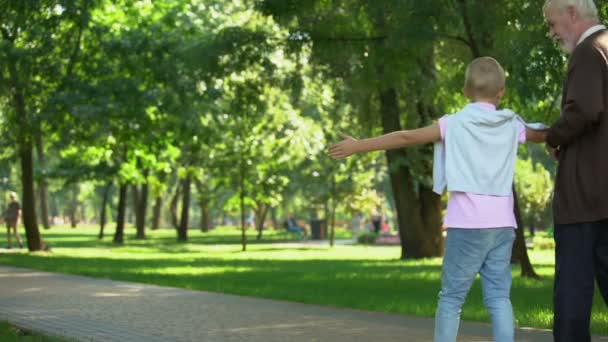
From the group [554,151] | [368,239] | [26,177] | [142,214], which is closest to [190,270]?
[26,177]

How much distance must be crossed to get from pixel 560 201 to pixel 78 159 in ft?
Answer: 116

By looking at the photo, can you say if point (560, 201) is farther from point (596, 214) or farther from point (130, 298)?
point (130, 298)

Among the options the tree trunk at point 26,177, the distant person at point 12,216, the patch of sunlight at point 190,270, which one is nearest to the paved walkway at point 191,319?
the patch of sunlight at point 190,270

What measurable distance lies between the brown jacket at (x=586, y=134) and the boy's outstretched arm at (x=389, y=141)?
0.76 metres

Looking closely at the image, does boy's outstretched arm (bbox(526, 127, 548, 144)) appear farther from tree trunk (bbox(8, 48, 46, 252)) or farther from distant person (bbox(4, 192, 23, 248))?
distant person (bbox(4, 192, 23, 248))

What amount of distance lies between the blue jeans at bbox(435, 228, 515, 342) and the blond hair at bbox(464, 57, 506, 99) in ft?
2.23

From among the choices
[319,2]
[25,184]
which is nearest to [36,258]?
[25,184]

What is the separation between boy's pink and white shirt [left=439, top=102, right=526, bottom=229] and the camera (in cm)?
534

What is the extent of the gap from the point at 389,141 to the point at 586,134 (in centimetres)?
100

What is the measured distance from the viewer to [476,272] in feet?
17.5

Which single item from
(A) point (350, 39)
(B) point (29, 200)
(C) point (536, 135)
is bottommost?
(C) point (536, 135)

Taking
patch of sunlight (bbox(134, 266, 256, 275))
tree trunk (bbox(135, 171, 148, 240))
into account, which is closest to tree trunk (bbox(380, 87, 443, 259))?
patch of sunlight (bbox(134, 266, 256, 275))

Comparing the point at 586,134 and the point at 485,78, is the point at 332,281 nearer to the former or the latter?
the point at 485,78

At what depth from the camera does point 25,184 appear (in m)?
26.9
